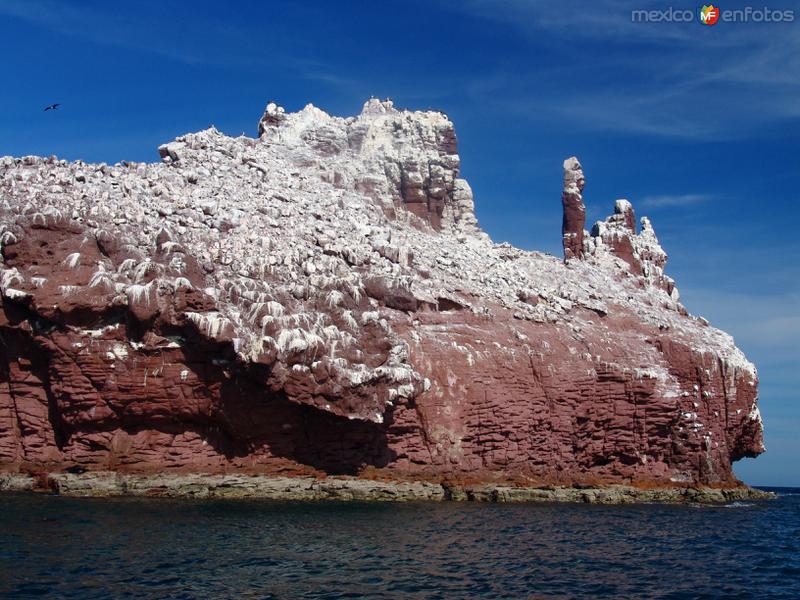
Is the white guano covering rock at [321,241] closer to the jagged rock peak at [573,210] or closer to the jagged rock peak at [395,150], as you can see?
the jagged rock peak at [395,150]

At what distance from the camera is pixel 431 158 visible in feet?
230

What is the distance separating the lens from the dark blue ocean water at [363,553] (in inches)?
894

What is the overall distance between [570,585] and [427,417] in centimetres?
2334

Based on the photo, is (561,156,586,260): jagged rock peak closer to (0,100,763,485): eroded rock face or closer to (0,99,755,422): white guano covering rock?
(0,99,755,422): white guano covering rock

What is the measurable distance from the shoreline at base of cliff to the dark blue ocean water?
1.91 meters

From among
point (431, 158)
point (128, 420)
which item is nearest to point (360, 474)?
point (128, 420)

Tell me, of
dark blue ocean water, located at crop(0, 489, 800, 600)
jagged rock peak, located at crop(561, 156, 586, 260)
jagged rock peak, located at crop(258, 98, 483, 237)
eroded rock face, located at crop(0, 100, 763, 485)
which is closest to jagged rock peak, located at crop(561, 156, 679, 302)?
jagged rock peak, located at crop(561, 156, 586, 260)

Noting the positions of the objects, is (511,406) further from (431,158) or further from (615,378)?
(431,158)

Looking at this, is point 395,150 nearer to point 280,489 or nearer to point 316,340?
point 316,340

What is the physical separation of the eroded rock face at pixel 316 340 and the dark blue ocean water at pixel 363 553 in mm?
5032

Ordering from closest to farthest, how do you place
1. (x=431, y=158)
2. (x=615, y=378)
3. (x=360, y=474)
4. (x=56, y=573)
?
(x=56, y=573), (x=360, y=474), (x=615, y=378), (x=431, y=158)

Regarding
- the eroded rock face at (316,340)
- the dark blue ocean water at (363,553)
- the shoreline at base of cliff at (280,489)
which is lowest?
the dark blue ocean water at (363,553)

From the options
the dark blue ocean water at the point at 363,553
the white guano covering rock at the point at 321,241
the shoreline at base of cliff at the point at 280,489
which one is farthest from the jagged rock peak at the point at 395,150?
the dark blue ocean water at the point at 363,553

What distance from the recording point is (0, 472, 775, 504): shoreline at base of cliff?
4019 centimetres
